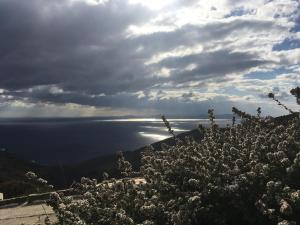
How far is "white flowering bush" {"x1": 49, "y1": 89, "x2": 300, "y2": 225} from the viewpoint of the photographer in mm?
5762

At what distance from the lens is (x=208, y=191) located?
6184 millimetres

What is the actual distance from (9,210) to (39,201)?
0.85m

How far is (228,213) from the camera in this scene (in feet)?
20.3

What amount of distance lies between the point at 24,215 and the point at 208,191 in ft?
17.7

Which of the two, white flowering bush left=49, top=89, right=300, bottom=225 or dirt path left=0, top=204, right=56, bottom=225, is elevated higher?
white flowering bush left=49, top=89, right=300, bottom=225

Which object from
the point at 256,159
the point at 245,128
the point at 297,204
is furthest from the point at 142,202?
the point at 245,128

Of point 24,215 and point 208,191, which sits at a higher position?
point 208,191

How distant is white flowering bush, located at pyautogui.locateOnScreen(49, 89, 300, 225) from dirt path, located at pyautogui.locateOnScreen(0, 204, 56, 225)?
6.75 feet

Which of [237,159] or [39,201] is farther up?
[237,159]

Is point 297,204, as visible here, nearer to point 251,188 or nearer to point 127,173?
point 251,188

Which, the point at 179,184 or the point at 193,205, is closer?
the point at 193,205

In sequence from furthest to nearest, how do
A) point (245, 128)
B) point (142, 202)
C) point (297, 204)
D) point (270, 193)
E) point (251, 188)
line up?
point (245, 128)
point (142, 202)
point (251, 188)
point (270, 193)
point (297, 204)

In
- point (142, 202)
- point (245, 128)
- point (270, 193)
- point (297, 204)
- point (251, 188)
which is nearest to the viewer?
point (297, 204)

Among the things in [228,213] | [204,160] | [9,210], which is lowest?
[9,210]
